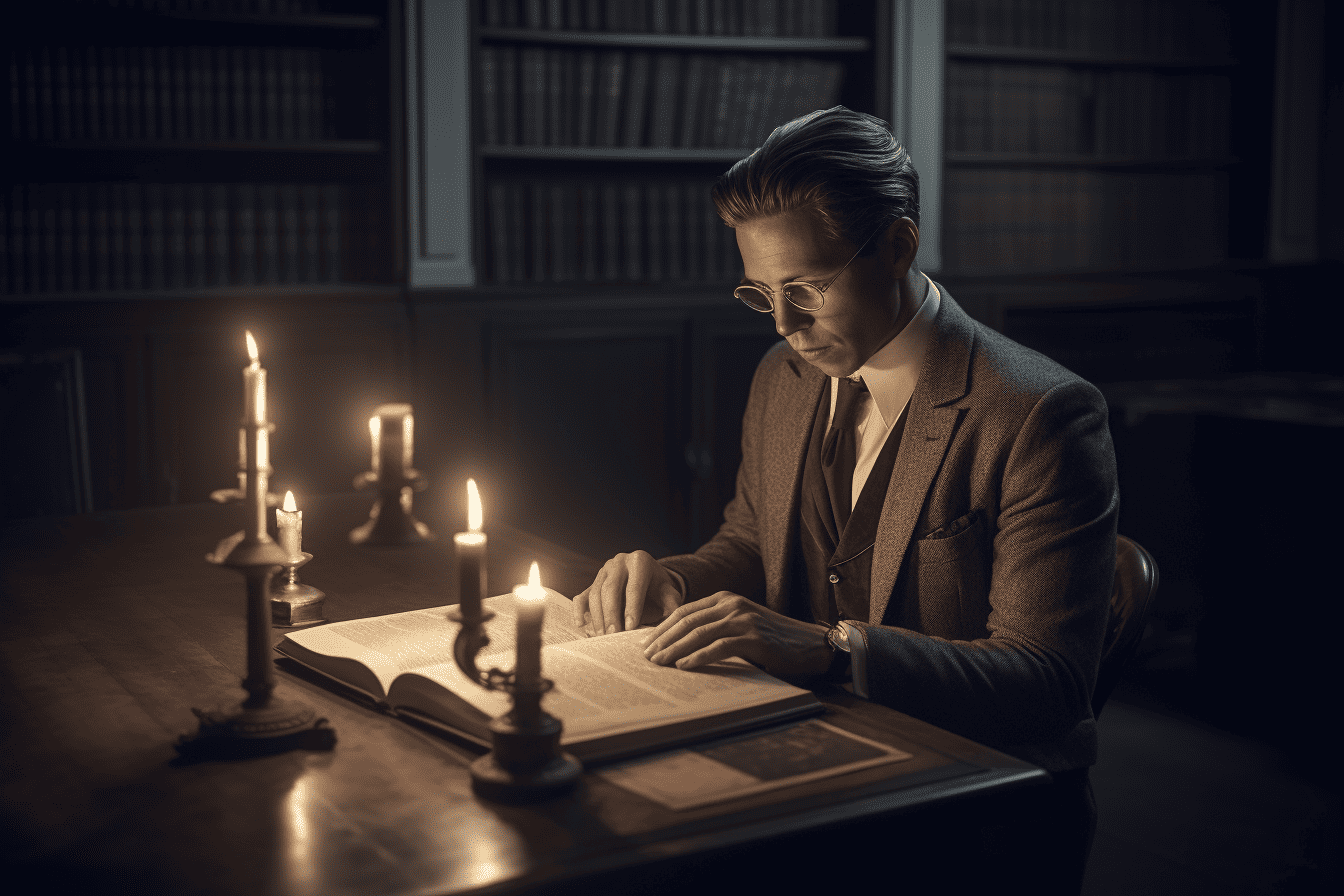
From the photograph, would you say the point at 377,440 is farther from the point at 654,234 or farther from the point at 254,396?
the point at 654,234

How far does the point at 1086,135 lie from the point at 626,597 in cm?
341

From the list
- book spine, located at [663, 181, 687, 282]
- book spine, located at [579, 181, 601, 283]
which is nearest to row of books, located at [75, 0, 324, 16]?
book spine, located at [579, 181, 601, 283]

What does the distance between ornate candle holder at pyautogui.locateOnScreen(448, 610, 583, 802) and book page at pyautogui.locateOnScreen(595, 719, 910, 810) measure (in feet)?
0.19

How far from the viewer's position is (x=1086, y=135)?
4.30 metres

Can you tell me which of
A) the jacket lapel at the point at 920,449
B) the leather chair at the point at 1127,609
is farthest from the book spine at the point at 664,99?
the leather chair at the point at 1127,609

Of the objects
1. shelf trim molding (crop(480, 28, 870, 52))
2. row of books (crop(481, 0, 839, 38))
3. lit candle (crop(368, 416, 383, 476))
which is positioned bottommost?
lit candle (crop(368, 416, 383, 476))

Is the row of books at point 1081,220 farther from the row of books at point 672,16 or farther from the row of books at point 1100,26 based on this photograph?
the row of books at point 672,16

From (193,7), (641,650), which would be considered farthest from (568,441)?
(641,650)

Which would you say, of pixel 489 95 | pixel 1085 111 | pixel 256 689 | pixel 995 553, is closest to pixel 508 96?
pixel 489 95

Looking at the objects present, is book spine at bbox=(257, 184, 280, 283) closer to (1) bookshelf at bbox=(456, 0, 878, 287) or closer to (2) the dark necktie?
(1) bookshelf at bbox=(456, 0, 878, 287)

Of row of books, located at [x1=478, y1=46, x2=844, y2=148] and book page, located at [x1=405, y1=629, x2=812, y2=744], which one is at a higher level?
row of books, located at [x1=478, y1=46, x2=844, y2=148]

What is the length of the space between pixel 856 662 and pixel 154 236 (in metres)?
2.73

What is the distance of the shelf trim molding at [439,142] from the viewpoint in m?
3.47

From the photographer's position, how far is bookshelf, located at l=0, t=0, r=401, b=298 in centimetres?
324
